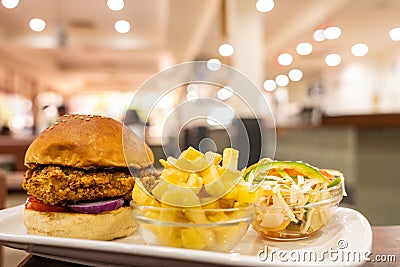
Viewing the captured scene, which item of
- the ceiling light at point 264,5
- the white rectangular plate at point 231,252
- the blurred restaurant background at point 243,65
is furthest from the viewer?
the ceiling light at point 264,5

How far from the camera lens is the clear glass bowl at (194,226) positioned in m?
0.71

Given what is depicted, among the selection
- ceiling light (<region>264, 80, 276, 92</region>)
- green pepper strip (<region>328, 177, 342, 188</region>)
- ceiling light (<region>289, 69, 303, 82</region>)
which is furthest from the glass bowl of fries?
ceiling light (<region>289, 69, 303, 82</region>)

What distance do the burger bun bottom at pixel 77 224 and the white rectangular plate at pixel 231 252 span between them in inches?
1.7

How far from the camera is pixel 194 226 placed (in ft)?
2.31

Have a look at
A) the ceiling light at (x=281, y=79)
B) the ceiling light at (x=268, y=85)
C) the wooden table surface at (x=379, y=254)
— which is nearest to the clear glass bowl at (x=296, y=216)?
the wooden table surface at (x=379, y=254)

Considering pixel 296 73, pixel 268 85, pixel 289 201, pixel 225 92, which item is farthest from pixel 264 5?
pixel 296 73

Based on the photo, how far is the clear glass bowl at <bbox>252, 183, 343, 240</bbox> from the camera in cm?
83

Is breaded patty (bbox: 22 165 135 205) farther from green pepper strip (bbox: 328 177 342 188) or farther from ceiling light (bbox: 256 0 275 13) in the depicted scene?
ceiling light (bbox: 256 0 275 13)

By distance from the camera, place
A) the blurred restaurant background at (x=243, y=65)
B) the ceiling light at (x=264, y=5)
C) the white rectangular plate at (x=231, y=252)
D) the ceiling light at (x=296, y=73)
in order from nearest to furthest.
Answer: the white rectangular plate at (x=231, y=252)
the blurred restaurant background at (x=243, y=65)
the ceiling light at (x=264, y=5)
the ceiling light at (x=296, y=73)

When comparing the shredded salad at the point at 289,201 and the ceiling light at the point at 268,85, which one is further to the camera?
the ceiling light at the point at 268,85

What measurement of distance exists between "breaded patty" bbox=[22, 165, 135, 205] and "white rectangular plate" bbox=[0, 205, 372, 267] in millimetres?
111

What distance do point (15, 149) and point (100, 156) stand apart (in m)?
6.63

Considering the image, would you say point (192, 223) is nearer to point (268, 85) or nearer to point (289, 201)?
point (289, 201)

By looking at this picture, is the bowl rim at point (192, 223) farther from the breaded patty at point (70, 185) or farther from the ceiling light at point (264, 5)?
the ceiling light at point (264, 5)
